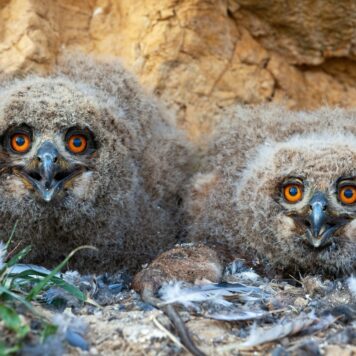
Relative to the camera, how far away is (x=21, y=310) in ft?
12.5

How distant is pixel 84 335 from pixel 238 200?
2.38 metres

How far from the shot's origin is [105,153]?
18.1 feet

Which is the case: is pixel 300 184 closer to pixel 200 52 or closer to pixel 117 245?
pixel 117 245

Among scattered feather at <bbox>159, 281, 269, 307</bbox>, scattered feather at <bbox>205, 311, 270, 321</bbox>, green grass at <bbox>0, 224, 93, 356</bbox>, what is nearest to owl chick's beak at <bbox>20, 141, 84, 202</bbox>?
green grass at <bbox>0, 224, 93, 356</bbox>

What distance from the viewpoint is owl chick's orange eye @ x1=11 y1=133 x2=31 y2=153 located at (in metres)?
5.26

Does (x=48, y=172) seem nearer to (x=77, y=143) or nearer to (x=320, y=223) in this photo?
(x=77, y=143)

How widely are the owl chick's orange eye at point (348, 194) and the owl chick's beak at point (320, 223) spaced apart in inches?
5.8

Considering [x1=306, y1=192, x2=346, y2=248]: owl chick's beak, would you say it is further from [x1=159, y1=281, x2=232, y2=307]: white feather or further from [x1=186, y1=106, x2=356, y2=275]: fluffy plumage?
[x1=159, y1=281, x2=232, y2=307]: white feather

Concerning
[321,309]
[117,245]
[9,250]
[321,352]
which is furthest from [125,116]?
[321,352]

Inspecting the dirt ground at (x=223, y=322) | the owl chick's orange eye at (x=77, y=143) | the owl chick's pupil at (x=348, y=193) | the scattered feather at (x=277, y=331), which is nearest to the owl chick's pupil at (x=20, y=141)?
the owl chick's orange eye at (x=77, y=143)

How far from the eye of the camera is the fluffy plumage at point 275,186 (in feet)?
17.3

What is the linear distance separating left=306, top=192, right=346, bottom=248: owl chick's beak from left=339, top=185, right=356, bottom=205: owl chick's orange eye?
146 millimetres

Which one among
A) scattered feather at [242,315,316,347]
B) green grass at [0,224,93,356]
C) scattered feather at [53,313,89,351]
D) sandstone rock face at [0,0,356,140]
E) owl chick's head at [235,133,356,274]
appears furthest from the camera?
sandstone rock face at [0,0,356,140]

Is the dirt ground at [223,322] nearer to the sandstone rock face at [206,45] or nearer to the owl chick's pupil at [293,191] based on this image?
the owl chick's pupil at [293,191]
